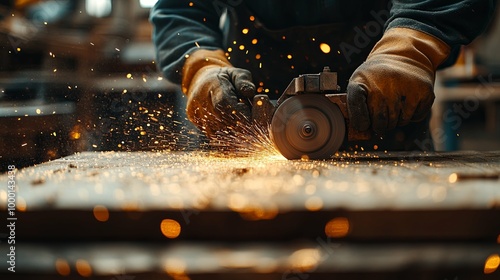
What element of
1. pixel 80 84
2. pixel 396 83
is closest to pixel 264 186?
pixel 396 83

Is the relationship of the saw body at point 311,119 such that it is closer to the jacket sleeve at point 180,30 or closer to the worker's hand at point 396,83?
the worker's hand at point 396,83

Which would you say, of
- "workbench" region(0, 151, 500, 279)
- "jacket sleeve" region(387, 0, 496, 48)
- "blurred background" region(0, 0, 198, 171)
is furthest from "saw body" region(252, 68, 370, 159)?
"blurred background" region(0, 0, 198, 171)

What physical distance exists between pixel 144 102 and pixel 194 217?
11.4 ft

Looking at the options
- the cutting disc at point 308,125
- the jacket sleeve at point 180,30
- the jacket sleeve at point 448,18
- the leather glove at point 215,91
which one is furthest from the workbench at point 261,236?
the jacket sleeve at point 180,30

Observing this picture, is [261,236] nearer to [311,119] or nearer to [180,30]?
[311,119]

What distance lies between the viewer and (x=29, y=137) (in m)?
2.30

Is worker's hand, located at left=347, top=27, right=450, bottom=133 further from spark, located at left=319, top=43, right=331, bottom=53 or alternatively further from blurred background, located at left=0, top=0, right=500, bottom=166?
blurred background, located at left=0, top=0, right=500, bottom=166

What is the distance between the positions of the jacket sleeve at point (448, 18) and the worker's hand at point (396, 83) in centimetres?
3

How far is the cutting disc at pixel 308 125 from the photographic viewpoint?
1522 mm

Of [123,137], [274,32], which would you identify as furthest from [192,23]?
[123,137]

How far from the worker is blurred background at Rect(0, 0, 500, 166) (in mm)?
436

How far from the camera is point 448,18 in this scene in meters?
1.66

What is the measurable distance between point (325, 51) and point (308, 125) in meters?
0.66

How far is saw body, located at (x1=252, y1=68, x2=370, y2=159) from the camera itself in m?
1.50
